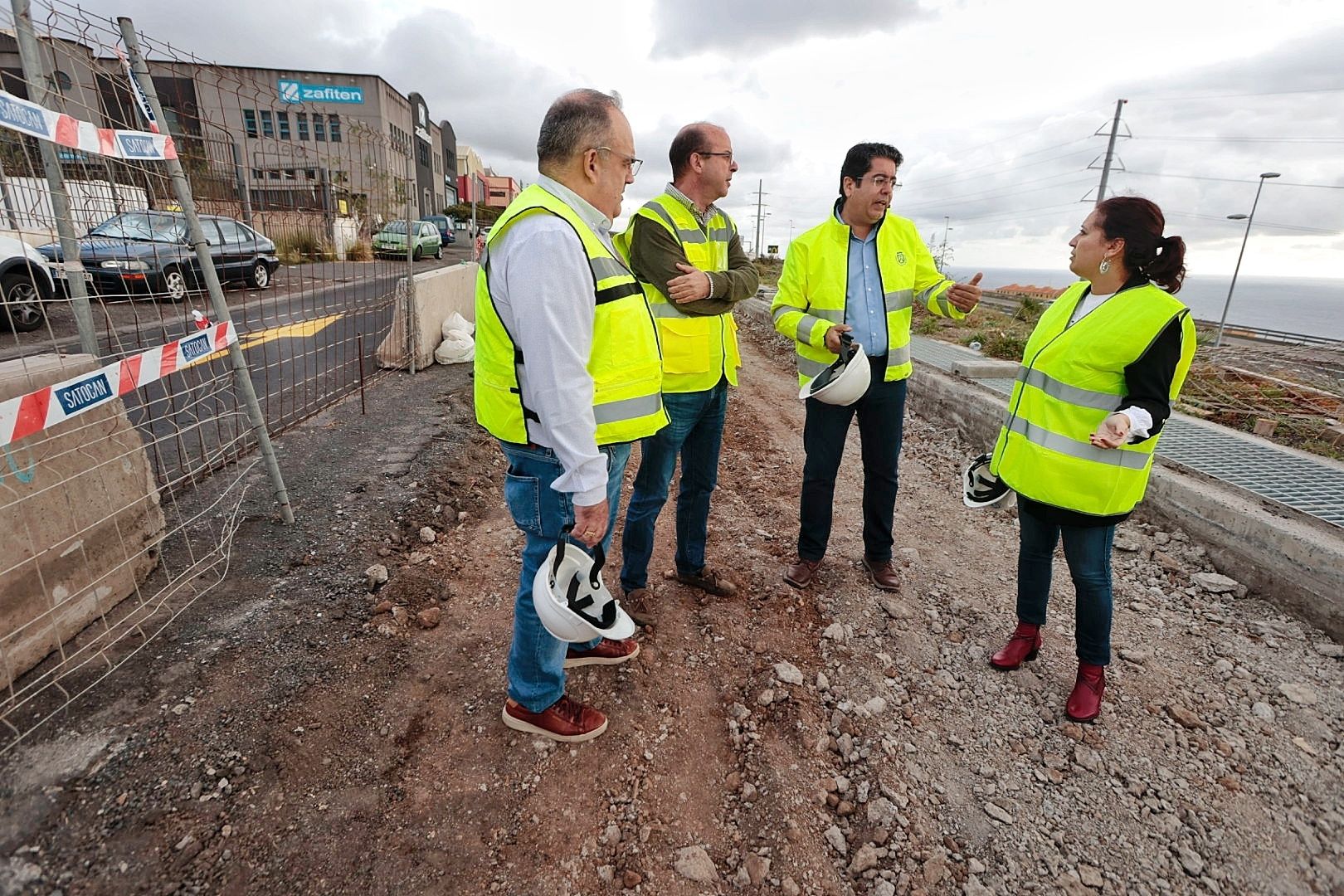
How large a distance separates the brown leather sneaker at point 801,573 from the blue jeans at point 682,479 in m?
0.49

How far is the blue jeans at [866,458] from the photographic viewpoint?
10.5 ft

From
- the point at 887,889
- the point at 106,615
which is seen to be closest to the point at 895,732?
the point at 887,889

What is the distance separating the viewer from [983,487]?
2.88 m

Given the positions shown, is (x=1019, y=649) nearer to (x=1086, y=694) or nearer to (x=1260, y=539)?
(x=1086, y=694)

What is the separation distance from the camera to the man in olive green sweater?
2643mm

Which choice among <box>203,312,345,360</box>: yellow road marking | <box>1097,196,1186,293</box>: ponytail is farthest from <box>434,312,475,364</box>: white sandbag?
<box>1097,196,1186,293</box>: ponytail

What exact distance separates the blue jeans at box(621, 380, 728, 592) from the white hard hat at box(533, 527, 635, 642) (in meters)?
0.87

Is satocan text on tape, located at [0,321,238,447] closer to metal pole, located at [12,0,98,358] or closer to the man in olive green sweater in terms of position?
metal pole, located at [12,0,98,358]

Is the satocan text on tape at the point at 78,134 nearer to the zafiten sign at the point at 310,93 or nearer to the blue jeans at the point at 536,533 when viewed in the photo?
the zafiten sign at the point at 310,93

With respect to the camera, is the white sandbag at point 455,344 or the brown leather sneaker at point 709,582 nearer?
the brown leather sneaker at point 709,582

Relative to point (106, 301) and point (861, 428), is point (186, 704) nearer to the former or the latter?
point (106, 301)

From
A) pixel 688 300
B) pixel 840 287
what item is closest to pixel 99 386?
pixel 688 300

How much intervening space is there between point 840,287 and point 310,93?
5.06m

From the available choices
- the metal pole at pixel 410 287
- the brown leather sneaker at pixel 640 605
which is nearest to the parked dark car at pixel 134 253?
the brown leather sneaker at pixel 640 605
